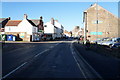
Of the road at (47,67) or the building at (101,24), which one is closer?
the road at (47,67)

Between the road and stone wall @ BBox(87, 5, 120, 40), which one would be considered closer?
the road

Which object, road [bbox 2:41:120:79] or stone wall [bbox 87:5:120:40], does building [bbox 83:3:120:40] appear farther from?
road [bbox 2:41:120:79]

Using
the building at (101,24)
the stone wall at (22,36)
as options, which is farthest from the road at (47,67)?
the stone wall at (22,36)

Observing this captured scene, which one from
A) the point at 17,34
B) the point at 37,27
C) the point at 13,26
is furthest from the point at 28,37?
the point at 37,27

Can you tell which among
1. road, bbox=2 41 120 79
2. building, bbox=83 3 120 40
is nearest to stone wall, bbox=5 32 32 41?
building, bbox=83 3 120 40

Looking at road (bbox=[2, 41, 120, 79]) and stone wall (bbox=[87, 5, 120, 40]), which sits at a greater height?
stone wall (bbox=[87, 5, 120, 40])

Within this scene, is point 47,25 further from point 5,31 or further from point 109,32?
point 109,32

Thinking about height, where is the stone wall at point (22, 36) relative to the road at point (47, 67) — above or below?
above

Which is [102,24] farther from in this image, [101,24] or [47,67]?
[47,67]

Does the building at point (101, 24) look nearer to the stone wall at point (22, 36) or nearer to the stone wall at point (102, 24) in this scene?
the stone wall at point (102, 24)

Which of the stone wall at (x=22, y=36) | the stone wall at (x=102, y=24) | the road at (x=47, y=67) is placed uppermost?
the stone wall at (x=102, y=24)

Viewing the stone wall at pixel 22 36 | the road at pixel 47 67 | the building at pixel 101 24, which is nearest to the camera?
the road at pixel 47 67

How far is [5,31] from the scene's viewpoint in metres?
68.1

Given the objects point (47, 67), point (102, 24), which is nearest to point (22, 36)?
point (102, 24)
